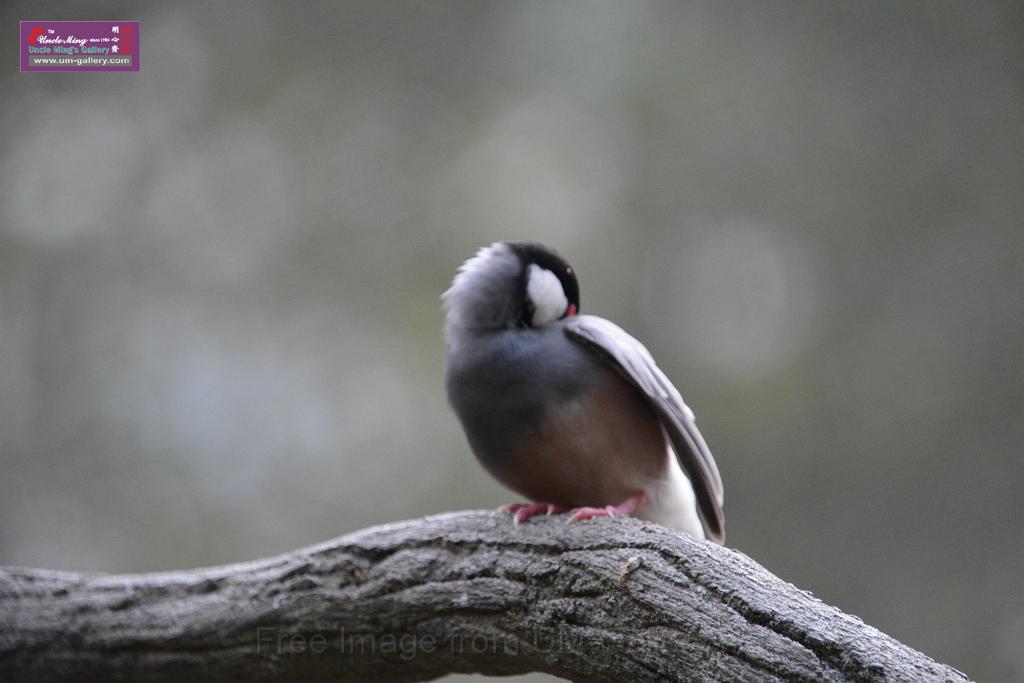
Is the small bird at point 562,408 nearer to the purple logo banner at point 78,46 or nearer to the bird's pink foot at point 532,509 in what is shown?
the bird's pink foot at point 532,509

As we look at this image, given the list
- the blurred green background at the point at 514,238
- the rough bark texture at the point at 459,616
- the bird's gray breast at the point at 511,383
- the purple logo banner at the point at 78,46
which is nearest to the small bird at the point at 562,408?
the bird's gray breast at the point at 511,383

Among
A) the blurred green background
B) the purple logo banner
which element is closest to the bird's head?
the blurred green background

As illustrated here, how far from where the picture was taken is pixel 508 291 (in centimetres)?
184

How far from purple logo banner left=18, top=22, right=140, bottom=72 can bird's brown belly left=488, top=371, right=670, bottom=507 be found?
1.87m

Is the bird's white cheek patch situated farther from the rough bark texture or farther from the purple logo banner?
the purple logo banner

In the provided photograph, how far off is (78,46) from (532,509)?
1.99 m

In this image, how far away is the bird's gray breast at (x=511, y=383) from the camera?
1.68 meters

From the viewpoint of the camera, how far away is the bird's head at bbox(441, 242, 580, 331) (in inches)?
72.0

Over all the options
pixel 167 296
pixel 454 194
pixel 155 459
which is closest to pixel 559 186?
pixel 454 194

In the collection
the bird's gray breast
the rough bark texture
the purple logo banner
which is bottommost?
the rough bark texture

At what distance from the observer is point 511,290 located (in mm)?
1847

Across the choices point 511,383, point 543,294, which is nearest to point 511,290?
point 543,294

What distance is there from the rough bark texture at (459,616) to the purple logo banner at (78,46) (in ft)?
5.14

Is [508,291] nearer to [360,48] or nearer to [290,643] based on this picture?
[290,643]
